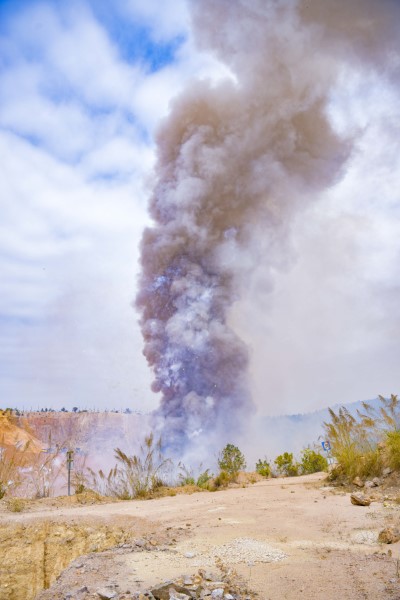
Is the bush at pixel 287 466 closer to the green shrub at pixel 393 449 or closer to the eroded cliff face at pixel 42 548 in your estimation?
the green shrub at pixel 393 449

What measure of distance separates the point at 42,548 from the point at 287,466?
9.25 meters

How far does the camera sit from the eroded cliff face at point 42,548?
4590mm

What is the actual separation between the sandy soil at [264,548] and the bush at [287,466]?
585 cm

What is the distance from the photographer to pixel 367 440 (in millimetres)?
8984

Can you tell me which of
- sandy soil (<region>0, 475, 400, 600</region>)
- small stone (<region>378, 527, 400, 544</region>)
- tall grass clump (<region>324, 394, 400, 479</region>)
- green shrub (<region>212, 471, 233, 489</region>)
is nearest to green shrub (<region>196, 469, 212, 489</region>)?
green shrub (<region>212, 471, 233, 489</region>)

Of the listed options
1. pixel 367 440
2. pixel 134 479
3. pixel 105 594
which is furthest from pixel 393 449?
pixel 105 594

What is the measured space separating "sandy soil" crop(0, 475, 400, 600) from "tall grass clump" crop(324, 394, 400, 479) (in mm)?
1038

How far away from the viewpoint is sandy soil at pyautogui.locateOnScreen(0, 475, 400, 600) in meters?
3.47

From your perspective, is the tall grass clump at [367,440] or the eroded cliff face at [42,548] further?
the tall grass clump at [367,440]

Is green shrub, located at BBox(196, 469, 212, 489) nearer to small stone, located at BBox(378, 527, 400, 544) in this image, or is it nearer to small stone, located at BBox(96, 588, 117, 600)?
small stone, located at BBox(378, 527, 400, 544)

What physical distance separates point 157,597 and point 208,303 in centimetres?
2716

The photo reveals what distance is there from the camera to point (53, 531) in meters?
6.34

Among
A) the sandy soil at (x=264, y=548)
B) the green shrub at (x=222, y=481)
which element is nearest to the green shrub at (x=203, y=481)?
the green shrub at (x=222, y=481)

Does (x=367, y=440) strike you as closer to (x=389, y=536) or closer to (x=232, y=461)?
(x=389, y=536)
